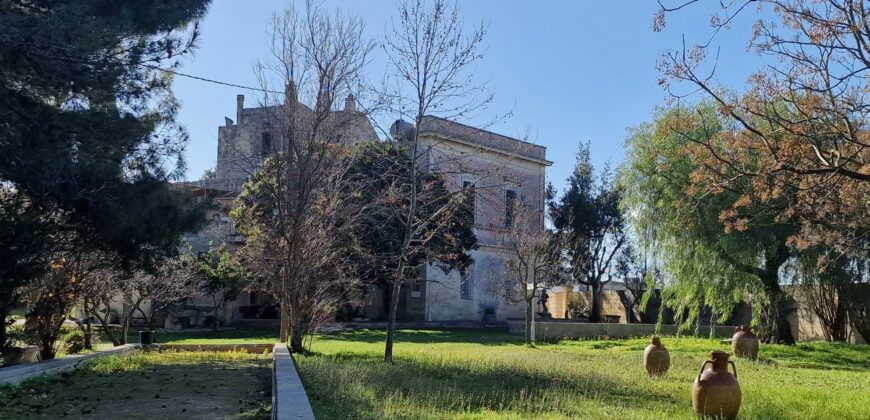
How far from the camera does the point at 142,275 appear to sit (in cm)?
1769

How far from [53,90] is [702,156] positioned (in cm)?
1003

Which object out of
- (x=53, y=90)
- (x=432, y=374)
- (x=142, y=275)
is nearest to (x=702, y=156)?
(x=432, y=374)

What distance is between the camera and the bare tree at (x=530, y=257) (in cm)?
2481

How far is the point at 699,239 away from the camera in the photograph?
2025 centimetres

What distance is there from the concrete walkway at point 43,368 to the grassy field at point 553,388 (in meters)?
4.08

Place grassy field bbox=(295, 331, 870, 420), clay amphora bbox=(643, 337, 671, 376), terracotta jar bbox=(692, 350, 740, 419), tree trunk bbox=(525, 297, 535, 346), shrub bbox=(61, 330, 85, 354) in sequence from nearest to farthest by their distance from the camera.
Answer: terracotta jar bbox=(692, 350, 740, 419)
grassy field bbox=(295, 331, 870, 420)
clay amphora bbox=(643, 337, 671, 376)
shrub bbox=(61, 330, 85, 354)
tree trunk bbox=(525, 297, 535, 346)

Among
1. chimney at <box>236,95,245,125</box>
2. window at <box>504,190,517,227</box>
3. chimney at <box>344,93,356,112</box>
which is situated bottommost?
window at <box>504,190,517,227</box>

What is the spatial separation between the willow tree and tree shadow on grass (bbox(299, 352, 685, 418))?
29.5 feet

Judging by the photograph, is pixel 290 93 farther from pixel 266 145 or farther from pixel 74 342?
pixel 74 342

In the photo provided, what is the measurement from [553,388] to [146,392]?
583cm

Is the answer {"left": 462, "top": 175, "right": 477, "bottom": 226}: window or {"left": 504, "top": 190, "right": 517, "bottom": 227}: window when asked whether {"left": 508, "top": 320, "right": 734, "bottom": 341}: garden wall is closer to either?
{"left": 504, "top": 190, "right": 517, "bottom": 227}: window

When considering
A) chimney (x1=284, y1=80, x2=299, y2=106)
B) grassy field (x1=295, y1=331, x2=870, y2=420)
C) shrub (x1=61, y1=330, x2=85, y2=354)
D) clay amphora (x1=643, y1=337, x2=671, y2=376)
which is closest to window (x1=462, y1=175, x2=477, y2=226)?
grassy field (x1=295, y1=331, x2=870, y2=420)

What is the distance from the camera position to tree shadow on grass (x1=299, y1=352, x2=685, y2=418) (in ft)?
26.6

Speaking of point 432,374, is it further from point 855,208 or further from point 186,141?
point 855,208
